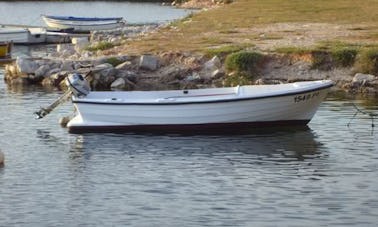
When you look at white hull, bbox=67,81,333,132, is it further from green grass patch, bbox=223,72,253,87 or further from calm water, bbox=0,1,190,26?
calm water, bbox=0,1,190,26

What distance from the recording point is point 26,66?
44.0 m

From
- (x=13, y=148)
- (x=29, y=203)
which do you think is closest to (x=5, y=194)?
(x=29, y=203)

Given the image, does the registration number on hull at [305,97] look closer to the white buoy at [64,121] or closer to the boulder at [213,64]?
the white buoy at [64,121]

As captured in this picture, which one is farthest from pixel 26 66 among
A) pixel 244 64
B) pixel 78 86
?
pixel 78 86

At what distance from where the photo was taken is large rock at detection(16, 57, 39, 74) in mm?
43688

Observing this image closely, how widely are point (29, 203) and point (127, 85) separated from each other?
17.8 m

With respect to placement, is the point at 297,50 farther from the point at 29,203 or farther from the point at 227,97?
the point at 29,203

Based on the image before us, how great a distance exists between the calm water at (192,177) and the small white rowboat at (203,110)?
0.46 metres

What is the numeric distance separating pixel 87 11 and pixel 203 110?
71488 millimetres

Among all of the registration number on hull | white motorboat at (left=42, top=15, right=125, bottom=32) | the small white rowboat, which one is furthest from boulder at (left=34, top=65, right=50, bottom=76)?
white motorboat at (left=42, top=15, right=125, bottom=32)

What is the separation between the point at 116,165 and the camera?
26.3m

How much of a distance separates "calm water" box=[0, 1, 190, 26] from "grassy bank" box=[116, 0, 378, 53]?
20849 mm

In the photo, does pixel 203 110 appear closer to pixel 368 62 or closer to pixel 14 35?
pixel 368 62

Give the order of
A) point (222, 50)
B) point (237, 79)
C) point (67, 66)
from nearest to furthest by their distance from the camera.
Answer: point (237, 79)
point (222, 50)
point (67, 66)
